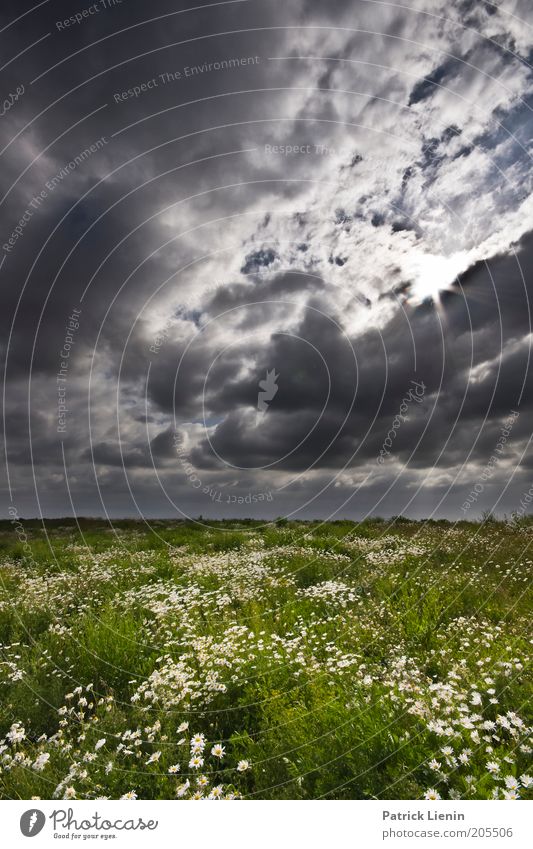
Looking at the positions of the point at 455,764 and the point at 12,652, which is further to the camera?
the point at 12,652

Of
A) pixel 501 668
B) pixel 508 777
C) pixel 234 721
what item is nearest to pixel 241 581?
pixel 234 721

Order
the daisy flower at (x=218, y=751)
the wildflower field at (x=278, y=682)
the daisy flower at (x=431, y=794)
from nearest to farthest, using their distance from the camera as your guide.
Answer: the daisy flower at (x=431, y=794)
the wildflower field at (x=278, y=682)
the daisy flower at (x=218, y=751)

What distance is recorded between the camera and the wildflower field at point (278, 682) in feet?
13.7

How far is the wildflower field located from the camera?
418cm

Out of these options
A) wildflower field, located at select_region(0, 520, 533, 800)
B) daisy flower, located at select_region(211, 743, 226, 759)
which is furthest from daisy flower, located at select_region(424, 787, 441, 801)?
daisy flower, located at select_region(211, 743, 226, 759)

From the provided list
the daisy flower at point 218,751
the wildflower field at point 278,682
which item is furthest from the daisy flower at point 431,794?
the daisy flower at point 218,751

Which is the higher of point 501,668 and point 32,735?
point 501,668

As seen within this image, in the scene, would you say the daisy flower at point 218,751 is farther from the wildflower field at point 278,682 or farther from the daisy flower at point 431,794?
the daisy flower at point 431,794

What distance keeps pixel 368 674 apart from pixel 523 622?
319cm

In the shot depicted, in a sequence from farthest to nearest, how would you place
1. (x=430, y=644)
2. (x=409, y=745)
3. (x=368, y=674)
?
(x=430, y=644) < (x=368, y=674) < (x=409, y=745)

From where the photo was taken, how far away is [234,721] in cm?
557

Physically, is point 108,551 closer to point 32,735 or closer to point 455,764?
point 32,735

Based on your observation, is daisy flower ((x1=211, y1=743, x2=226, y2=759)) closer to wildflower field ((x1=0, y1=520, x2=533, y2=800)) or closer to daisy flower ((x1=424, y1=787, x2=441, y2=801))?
wildflower field ((x1=0, y1=520, x2=533, y2=800))

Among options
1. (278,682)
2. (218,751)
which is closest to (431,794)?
(218,751)
